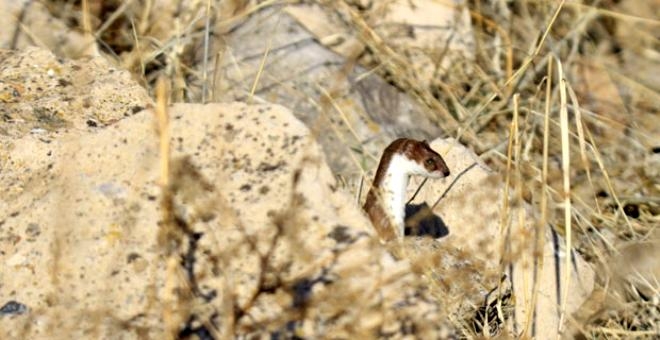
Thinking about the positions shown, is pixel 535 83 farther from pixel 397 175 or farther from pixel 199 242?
pixel 199 242

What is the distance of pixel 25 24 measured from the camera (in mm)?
3850

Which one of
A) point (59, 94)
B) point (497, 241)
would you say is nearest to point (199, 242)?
point (59, 94)

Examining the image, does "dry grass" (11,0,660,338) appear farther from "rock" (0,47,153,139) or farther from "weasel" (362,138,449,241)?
"rock" (0,47,153,139)

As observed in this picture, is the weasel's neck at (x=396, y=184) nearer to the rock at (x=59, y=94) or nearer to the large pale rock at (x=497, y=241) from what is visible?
the large pale rock at (x=497, y=241)

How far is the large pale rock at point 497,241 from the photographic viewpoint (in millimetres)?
2744

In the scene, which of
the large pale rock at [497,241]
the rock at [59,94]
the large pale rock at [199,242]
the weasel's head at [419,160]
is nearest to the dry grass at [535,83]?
the large pale rock at [497,241]

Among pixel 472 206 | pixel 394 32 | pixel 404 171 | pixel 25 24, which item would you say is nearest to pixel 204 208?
pixel 404 171

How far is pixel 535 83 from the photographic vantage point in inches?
179

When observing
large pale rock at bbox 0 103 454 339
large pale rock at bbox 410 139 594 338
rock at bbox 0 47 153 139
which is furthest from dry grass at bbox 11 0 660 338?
large pale rock at bbox 0 103 454 339

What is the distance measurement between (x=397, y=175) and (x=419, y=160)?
7 centimetres

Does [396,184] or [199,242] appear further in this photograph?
[396,184]

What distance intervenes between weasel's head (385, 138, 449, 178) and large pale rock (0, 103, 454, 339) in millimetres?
596

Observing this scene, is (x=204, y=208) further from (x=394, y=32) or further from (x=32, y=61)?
(x=394, y=32)

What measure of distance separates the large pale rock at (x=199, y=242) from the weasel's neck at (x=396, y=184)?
59 cm
